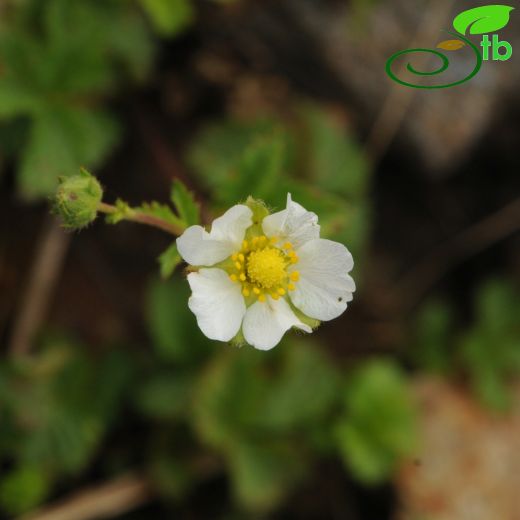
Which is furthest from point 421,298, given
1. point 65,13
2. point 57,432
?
point 65,13

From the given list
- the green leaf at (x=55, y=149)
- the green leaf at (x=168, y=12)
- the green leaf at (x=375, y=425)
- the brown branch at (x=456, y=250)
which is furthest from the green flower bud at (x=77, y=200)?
the brown branch at (x=456, y=250)

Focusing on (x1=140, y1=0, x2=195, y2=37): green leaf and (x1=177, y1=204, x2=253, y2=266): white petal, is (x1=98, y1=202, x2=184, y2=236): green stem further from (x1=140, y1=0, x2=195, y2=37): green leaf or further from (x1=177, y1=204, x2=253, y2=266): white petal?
(x1=140, y1=0, x2=195, y2=37): green leaf

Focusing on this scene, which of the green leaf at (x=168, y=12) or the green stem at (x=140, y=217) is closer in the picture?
the green stem at (x=140, y=217)

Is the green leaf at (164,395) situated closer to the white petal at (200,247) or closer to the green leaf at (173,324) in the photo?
the green leaf at (173,324)

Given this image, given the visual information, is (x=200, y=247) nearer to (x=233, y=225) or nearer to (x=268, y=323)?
(x=233, y=225)

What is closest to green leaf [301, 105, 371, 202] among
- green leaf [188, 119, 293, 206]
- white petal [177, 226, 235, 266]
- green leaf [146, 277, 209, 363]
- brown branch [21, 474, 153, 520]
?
green leaf [188, 119, 293, 206]

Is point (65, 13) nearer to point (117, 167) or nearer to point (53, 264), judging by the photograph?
point (117, 167)
